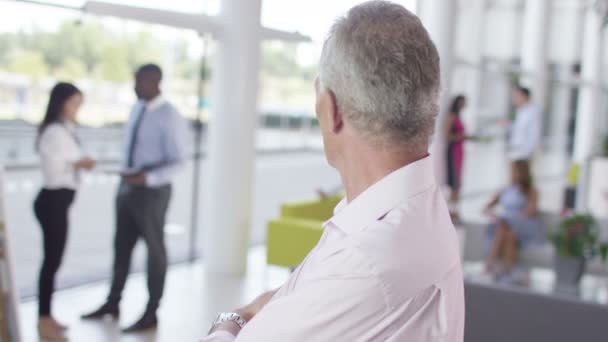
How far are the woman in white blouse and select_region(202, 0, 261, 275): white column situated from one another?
200 cm

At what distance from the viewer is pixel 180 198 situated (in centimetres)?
1286

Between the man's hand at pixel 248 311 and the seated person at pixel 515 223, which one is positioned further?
the seated person at pixel 515 223

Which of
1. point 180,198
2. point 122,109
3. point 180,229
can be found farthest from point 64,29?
point 180,229

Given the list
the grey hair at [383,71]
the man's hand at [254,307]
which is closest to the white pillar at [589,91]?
the man's hand at [254,307]

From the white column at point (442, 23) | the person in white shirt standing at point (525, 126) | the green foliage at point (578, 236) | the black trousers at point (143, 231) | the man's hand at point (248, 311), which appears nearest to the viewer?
the man's hand at point (248, 311)

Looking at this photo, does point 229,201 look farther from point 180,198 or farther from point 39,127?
point 180,198

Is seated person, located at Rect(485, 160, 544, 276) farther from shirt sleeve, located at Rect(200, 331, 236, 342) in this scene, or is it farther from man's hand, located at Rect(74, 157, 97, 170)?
shirt sleeve, located at Rect(200, 331, 236, 342)

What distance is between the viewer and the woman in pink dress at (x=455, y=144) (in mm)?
10125

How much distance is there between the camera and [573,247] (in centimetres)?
698

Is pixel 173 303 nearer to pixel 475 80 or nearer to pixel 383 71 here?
pixel 383 71

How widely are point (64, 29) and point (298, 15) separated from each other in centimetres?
559

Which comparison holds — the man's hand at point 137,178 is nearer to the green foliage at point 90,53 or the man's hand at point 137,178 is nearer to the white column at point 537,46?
the green foliage at point 90,53

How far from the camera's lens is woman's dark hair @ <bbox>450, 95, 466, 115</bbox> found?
1003cm

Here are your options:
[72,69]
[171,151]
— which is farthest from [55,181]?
[72,69]
